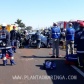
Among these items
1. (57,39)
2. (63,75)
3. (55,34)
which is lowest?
(63,75)

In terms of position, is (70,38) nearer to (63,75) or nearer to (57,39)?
(57,39)

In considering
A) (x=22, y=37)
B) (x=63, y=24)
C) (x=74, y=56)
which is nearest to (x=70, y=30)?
(x=74, y=56)

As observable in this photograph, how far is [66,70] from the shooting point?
1202 centimetres

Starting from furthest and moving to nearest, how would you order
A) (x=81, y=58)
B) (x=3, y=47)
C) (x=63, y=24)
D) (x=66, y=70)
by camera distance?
1. (x=63, y=24)
2. (x=3, y=47)
3. (x=66, y=70)
4. (x=81, y=58)

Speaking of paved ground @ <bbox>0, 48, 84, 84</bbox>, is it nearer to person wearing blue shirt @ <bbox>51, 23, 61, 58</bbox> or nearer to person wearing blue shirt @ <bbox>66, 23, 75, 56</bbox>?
person wearing blue shirt @ <bbox>66, 23, 75, 56</bbox>

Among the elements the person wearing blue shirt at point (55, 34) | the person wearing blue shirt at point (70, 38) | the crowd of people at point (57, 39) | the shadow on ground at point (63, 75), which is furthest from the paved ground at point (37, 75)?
the person wearing blue shirt at point (55, 34)

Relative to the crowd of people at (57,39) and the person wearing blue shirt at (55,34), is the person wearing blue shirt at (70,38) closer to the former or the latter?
the crowd of people at (57,39)

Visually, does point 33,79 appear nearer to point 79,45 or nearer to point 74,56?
point 79,45

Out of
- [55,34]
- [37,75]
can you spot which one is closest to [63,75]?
[37,75]

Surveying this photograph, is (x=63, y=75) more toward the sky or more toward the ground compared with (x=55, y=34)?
more toward the ground

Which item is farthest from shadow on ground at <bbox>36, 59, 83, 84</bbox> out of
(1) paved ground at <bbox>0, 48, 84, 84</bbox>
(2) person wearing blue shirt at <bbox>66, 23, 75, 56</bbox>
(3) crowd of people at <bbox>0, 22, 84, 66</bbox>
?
(2) person wearing blue shirt at <bbox>66, 23, 75, 56</bbox>

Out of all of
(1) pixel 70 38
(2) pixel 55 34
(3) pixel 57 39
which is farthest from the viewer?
(3) pixel 57 39

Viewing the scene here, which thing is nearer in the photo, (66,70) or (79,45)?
(79,45)

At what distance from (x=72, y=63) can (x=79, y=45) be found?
233 centimetres
